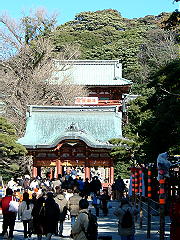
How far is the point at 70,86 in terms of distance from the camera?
142ft

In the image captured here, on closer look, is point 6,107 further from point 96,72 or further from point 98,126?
point 96,72

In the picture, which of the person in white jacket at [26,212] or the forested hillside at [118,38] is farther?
the forested hillside at [118,38]

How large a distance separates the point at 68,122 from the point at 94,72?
54.1 feet

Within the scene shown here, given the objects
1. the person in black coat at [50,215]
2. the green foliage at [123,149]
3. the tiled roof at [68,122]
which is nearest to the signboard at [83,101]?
the tiled roof at [68,122]

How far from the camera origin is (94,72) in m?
52.1

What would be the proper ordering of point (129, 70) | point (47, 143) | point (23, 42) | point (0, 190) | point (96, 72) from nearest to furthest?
point (0, 190), point (47, 143), point (23, 42), point (96, 72), point (129, 70)

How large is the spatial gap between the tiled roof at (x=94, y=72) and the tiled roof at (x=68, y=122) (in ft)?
35.5

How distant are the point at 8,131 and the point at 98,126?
836 cm

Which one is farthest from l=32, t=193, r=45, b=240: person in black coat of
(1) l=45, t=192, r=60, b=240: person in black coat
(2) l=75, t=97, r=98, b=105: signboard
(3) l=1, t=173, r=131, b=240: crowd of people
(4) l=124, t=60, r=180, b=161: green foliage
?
(2) l=75, t=97, r=98, b=105: signboard

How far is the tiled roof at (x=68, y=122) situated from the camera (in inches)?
1357

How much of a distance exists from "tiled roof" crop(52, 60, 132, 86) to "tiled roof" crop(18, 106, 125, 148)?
10.8 metres

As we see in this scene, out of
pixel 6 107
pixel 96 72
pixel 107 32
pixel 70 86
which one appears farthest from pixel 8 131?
pixel 107 32

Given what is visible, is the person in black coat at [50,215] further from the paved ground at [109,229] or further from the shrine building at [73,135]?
the shrine building at [73,135]

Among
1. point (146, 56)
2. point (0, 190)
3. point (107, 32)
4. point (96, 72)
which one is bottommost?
point (0, 190)
